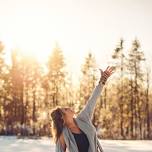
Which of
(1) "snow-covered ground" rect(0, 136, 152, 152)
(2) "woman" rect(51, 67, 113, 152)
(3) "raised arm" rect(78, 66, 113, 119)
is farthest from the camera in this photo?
(1) "snow-covered ground" rect(0, 136, 152, 152)

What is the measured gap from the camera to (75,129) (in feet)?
20.4

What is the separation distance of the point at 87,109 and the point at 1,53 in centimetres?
5558

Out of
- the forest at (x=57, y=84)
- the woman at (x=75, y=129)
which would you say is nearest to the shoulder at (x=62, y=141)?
the woman at (x=75, y=129)

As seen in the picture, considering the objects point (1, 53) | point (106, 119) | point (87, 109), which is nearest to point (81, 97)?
point (106, 119)

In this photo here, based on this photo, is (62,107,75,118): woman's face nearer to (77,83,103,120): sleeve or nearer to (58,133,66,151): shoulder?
(77,83,103,120): sleeve

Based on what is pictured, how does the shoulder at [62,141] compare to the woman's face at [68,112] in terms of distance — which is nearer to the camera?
the woman's face at [68,112]

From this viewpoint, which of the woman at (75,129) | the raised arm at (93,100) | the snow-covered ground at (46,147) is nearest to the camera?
the woman at (75,129)

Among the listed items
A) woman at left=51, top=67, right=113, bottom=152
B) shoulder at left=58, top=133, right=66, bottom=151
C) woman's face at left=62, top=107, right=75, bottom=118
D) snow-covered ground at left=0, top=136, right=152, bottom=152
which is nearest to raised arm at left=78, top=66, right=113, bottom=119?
woman at left=51, top=67, right=113, bottom=152

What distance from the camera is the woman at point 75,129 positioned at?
614cm

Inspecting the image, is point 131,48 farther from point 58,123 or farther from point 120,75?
point 58,123

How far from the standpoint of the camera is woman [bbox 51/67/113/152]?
20.1ft

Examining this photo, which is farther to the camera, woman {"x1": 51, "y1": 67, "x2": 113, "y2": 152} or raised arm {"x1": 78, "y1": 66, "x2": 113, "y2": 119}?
raised arm {"x1": 78, "y1": 66, "x2": 113, "y2": 119}

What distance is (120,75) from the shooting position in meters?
64.7

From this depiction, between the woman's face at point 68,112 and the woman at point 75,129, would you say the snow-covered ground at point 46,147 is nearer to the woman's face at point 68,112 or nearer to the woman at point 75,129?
the woman at point 75,129
